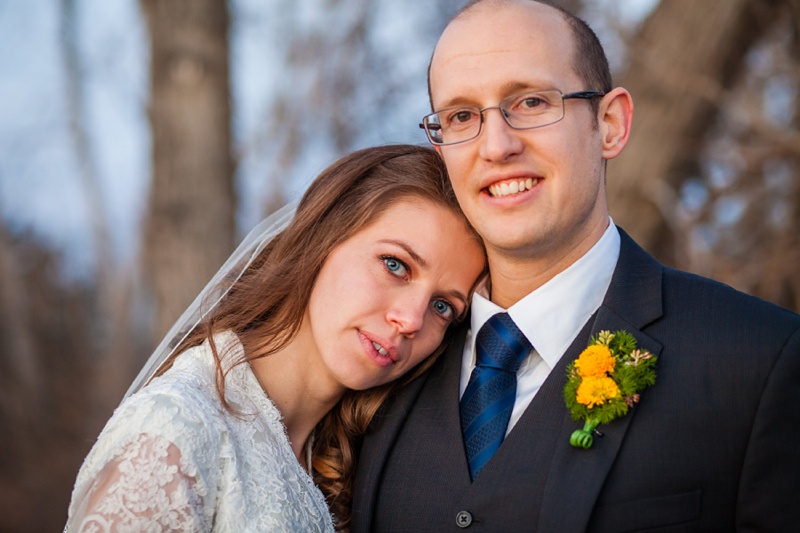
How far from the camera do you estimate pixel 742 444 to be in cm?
245

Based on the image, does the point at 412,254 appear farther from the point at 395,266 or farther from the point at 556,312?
the point at 556,312

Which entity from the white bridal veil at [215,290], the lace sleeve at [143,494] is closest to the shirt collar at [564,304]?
the white bridal veil at [215,290]

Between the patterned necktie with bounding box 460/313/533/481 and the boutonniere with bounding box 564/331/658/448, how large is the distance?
→ 0.90 ft

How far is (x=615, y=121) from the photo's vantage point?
3150 millimetres

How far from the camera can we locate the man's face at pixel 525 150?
2904 mm

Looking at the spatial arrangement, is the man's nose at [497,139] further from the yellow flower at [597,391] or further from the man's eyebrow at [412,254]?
the yellow flower at [597,391]

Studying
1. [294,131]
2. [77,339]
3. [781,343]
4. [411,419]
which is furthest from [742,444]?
[77,339]

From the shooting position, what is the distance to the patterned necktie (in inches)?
111

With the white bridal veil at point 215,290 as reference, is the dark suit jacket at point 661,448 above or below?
below

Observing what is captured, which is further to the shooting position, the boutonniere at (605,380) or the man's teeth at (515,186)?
the man's teeth at (515,186)

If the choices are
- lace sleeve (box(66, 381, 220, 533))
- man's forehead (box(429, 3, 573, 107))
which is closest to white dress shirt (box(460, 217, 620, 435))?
man's forehead (box(429, 3, 573, 107))

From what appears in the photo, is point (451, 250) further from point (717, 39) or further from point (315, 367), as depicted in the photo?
point (717, 39)

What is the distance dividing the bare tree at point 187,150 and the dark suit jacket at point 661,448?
339cm

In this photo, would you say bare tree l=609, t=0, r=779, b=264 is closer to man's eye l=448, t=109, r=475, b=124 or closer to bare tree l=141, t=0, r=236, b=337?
bare tree l=141, t=0, r=236, b=337
